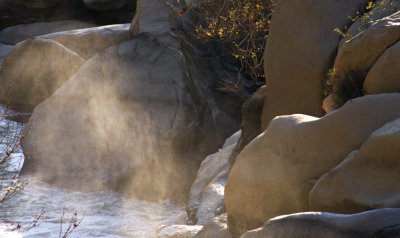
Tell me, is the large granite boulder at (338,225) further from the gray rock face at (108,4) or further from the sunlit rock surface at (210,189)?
the gray rock face at (108,4)

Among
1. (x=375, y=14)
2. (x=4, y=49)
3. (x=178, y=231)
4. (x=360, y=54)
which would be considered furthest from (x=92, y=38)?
(x=360, y=54)

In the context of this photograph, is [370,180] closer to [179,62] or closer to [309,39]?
[309,39]

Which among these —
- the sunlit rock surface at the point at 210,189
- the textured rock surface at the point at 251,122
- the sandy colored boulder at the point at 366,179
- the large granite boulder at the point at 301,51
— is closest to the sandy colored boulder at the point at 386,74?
the sandy colored boulder at the point at 366,179

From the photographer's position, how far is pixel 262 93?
9398mm

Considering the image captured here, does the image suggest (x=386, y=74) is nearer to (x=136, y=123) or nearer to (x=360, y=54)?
(x=360, y=54)

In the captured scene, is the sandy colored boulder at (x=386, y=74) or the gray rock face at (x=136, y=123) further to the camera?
the gray rock face at (x=136, y=123)

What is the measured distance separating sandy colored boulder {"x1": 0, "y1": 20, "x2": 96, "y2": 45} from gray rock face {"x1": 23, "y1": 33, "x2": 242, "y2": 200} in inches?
439

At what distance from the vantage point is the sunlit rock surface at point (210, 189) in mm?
8578

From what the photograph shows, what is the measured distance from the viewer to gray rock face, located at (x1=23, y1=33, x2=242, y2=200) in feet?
37.5

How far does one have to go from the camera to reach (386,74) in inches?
255

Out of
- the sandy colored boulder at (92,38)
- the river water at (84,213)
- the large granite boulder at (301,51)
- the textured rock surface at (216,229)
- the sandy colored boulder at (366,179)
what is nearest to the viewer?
the sandy colored boulder at (366,179)

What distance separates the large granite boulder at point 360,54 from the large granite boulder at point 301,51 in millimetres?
1031

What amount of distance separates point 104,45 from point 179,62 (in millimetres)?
3858

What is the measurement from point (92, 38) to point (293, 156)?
34.2 feet
